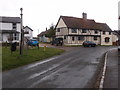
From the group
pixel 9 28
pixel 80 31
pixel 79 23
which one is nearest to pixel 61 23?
pixel 79 23

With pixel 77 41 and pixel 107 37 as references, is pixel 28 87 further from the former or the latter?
pixel 107 37

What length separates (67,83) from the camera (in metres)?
8.44

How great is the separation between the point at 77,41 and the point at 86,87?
43281mm

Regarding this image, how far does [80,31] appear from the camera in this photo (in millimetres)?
51250

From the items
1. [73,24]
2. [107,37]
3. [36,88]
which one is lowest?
[36,88]

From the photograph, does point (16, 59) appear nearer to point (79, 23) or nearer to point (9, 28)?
point (9, 28)

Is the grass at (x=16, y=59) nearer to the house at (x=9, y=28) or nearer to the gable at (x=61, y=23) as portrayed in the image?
the house at (x=9, y=28)

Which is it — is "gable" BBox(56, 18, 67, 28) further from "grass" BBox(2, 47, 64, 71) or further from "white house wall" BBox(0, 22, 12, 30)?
"grass" BBox(2, 47, 64, 71)

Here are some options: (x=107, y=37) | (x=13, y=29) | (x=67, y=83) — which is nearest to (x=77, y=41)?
(x=107, y=37)

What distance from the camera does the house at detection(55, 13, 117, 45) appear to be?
4933cm

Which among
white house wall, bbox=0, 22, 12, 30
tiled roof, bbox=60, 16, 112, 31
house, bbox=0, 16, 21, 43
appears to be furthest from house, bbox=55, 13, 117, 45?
white house wall, bbox=0, 22, 12, 30

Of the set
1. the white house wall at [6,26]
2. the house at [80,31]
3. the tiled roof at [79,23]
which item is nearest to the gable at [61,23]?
the house at [80,31]

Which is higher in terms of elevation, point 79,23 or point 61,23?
point 79,23

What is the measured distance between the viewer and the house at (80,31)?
49.3 meters
